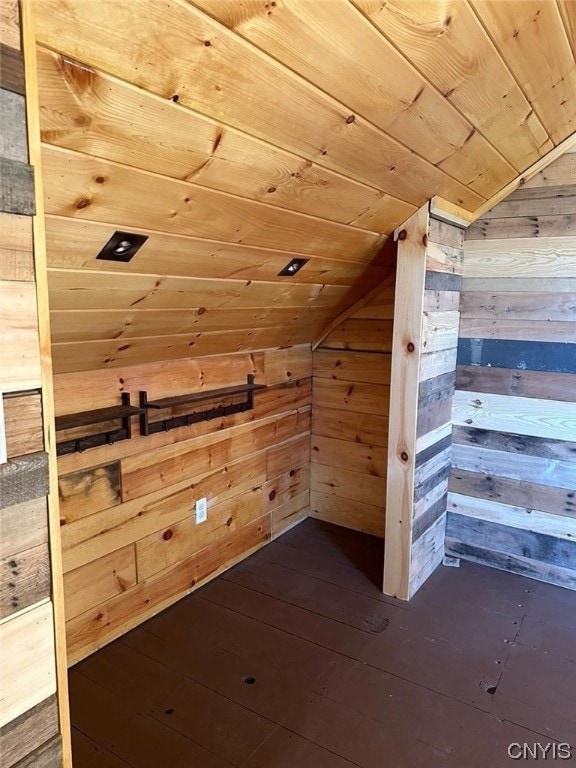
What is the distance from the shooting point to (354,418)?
9.51ft

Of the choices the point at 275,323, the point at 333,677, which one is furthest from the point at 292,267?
the point at 333,677

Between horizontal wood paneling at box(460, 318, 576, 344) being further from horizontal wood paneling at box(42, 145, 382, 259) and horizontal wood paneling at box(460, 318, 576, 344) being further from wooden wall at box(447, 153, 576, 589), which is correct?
horizontal wood paneling at box(42, 145, 382, 259)

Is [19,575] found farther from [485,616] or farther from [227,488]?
[485,616]

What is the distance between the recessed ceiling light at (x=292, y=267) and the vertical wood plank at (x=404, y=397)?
0.43 metres

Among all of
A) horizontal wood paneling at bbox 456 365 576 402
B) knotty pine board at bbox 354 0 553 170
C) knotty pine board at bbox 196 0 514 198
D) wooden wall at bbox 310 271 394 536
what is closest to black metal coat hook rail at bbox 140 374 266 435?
wooden wall at bbox 310 271 394 536

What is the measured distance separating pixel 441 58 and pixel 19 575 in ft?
4.31

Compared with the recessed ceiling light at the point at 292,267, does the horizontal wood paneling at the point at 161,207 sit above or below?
above

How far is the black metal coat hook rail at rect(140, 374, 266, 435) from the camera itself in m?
1.95

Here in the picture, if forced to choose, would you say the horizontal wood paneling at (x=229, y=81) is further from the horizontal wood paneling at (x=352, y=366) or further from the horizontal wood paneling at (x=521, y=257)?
the horizontal wood paneling at (x=352, y=366)

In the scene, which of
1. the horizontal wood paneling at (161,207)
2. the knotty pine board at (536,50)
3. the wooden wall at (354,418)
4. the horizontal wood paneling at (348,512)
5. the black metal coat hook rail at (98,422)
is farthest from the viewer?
the horizontal wood paneling at (348,512)

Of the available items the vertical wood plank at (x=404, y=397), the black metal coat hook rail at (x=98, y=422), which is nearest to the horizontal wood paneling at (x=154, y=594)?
the black metal coat hook rail at (x=98, y=422)

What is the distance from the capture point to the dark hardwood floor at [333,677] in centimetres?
153

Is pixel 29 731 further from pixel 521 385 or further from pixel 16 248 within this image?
pixel 521 385

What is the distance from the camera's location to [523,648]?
198cm
